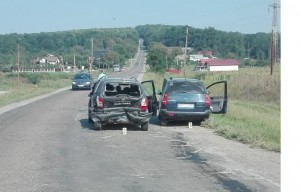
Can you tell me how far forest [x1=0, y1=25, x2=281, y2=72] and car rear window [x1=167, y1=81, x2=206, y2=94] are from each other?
66817 millimetres

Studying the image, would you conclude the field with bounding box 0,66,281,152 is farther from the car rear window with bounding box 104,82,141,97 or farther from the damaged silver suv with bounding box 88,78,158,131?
the car rear window with bounding box 104,82,141,97

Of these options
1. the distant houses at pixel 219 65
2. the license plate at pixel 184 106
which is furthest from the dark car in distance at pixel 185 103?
the distant houses at pixel 219 65

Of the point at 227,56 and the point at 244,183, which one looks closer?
the point at 244,183

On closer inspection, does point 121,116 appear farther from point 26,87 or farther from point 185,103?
point 26,87

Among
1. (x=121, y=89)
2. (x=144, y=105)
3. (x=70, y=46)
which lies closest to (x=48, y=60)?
(x=70, y=46)

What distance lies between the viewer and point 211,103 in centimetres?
1666

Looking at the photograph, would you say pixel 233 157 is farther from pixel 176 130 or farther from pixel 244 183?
pixel 176 130

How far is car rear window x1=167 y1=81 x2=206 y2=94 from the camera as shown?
641 inches

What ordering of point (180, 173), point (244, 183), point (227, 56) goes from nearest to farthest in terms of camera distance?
point (244, 183)
point (180, 173)
point (227, 56)

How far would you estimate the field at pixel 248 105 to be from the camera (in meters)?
13.4

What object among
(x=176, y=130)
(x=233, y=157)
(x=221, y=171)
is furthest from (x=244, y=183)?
(x=176, y=130)

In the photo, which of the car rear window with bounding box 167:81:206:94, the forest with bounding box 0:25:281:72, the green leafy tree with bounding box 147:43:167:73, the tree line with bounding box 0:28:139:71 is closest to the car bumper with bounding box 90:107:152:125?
the car rear window with bounding box 167:81:206:94
